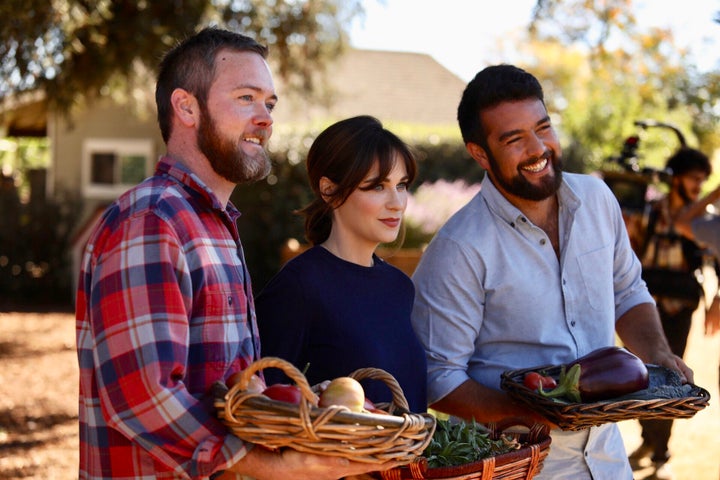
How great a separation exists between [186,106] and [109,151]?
1694 centimetres

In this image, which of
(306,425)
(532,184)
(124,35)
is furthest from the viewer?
(124,35)

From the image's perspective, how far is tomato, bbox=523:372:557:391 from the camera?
3064mm

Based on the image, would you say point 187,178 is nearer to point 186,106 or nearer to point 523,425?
point 186,106

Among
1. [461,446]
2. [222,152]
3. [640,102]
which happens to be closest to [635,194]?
[461,446]

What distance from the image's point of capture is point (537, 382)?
3066 millimetres

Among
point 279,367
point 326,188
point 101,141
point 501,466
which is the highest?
point 101,141

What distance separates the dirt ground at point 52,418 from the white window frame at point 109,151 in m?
5.92

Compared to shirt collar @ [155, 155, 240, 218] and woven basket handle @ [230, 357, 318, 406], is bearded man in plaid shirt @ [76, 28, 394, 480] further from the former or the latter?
woven basket handle @ [230, 357, 318, 406]

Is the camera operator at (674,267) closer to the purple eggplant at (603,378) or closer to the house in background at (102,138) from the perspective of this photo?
the purple eggplant at (603,378)

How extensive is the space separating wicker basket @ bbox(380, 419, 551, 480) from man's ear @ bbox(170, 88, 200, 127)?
108cm

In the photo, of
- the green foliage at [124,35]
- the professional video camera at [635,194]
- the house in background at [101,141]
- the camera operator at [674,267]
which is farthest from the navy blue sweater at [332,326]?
the house in background at [101,141]

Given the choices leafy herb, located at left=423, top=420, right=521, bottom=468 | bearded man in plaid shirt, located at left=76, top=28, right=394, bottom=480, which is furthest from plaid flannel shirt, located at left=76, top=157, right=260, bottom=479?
leafy herb, located at left=423, top=420, right=521, bottom=468

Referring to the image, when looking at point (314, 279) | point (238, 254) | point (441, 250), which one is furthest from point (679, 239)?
point (238, 254)

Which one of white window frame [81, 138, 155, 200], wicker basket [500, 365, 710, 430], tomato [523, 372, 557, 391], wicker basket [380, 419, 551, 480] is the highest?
white window frame [81, 138, 155, 200]
